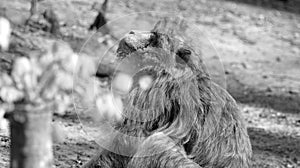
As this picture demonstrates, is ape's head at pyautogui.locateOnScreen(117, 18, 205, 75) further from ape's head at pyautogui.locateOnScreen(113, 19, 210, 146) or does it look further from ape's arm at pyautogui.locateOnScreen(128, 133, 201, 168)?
ape's arm at pyautogui.locateOnScreen(128, 133, 201, 168)

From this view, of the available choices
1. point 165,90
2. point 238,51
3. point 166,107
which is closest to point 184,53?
point 165,90

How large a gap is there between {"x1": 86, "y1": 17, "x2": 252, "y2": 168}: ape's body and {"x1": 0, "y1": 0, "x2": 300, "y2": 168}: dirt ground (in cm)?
45

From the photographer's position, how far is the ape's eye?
15.0ft

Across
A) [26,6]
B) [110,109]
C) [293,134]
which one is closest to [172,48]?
[110,109]

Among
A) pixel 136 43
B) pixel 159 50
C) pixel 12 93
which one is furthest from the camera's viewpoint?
pixel 159 50

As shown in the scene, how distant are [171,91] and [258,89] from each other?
16.9 feet

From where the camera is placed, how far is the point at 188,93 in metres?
4.54

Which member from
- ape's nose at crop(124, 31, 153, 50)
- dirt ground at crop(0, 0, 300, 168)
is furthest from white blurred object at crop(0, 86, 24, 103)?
dirt ground at crop(0, 0, 300, 168)

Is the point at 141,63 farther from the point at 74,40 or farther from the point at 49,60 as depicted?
the point at 74,40

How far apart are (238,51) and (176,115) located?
21.7ft

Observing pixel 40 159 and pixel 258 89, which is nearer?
pixel 40 159

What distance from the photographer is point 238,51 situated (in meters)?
11.0

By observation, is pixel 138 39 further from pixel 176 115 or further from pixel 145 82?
pixel 176 115

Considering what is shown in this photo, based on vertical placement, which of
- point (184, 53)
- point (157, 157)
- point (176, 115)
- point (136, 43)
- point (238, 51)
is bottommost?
point (238, 51)
